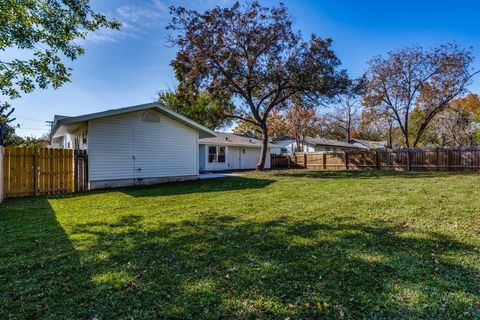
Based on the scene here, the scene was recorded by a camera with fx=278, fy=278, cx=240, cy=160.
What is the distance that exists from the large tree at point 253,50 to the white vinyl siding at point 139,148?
5098mm

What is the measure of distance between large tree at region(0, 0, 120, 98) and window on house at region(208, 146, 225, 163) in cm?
1473

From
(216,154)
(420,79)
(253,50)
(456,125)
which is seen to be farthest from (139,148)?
(456,125)

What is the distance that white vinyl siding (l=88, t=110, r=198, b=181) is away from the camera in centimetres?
1142

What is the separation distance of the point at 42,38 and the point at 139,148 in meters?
5.90

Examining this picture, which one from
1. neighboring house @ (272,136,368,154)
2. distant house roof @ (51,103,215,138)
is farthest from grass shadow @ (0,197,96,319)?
neighboring house @ (272,136,368,154)

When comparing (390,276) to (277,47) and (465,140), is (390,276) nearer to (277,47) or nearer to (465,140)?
(277,47)

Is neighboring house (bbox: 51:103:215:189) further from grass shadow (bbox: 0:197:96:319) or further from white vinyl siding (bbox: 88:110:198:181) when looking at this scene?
grass shadow (bbox: 0:197:96:319)

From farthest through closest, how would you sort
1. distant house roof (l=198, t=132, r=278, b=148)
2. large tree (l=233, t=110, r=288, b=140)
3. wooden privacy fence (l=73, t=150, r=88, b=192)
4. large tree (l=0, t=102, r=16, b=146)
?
1. large tree (l=233, t=110, r=288, b=140)
2. distant house roof (l=198, t=132, r=278, b=148)
3. wooden privacy fence (l=73, t=150, r=88, b=192)
4. large tree (l=0, t=102, r=16, b=146)

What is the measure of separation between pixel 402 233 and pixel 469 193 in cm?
500

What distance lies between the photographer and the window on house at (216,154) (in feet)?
73.3

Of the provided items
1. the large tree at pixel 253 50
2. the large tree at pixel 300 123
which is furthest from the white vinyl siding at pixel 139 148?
the large tree at pixel 300 123

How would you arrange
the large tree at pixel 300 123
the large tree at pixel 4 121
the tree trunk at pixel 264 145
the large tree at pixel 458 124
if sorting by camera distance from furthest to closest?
the large tree at pixel 300 123
the large tree at pixel 458 124
the tree trunk at pixel 264 145
the large tree at pixel 4 121

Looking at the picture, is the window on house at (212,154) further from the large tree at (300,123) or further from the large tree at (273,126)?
the large tree at (300,123)

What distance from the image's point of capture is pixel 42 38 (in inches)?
286
